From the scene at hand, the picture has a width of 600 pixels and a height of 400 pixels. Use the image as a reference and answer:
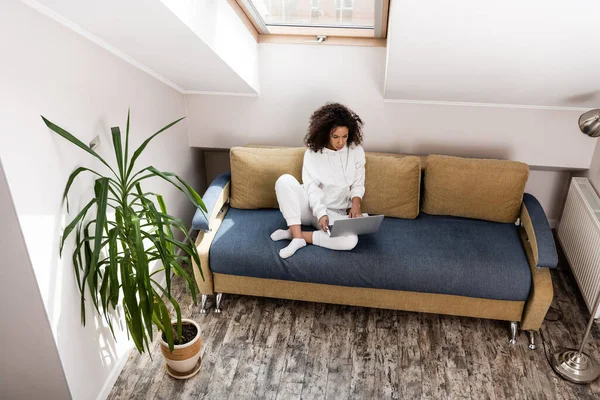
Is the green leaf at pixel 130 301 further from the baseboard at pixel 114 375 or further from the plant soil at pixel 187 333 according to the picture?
the baseboard at pixel 114 375

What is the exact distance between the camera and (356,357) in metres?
2.46

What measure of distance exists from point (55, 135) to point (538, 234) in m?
2.31

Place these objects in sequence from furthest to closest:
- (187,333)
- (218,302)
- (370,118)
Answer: (370,118)
(218,302)
(187,333)

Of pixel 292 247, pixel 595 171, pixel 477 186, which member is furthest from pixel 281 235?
pixel 595 171

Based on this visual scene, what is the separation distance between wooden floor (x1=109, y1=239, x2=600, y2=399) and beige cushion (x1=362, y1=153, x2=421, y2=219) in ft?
2.02

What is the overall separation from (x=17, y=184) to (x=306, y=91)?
194cm

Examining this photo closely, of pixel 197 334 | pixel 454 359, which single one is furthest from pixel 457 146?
pixel 197 334

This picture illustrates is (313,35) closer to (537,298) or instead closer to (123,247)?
(123,247)

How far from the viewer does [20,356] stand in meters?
1.88

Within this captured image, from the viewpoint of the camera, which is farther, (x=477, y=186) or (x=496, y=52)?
(x=477, y=186)

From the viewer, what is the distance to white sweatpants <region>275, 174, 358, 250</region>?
8.21ft

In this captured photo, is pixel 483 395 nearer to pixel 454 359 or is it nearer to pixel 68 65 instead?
pixel 454 359

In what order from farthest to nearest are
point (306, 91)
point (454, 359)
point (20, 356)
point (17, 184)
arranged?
point (306, 91)
point (454, 359)
point (20, 356)
point (17, 184)

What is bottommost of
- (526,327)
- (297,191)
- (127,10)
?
(526,327)
